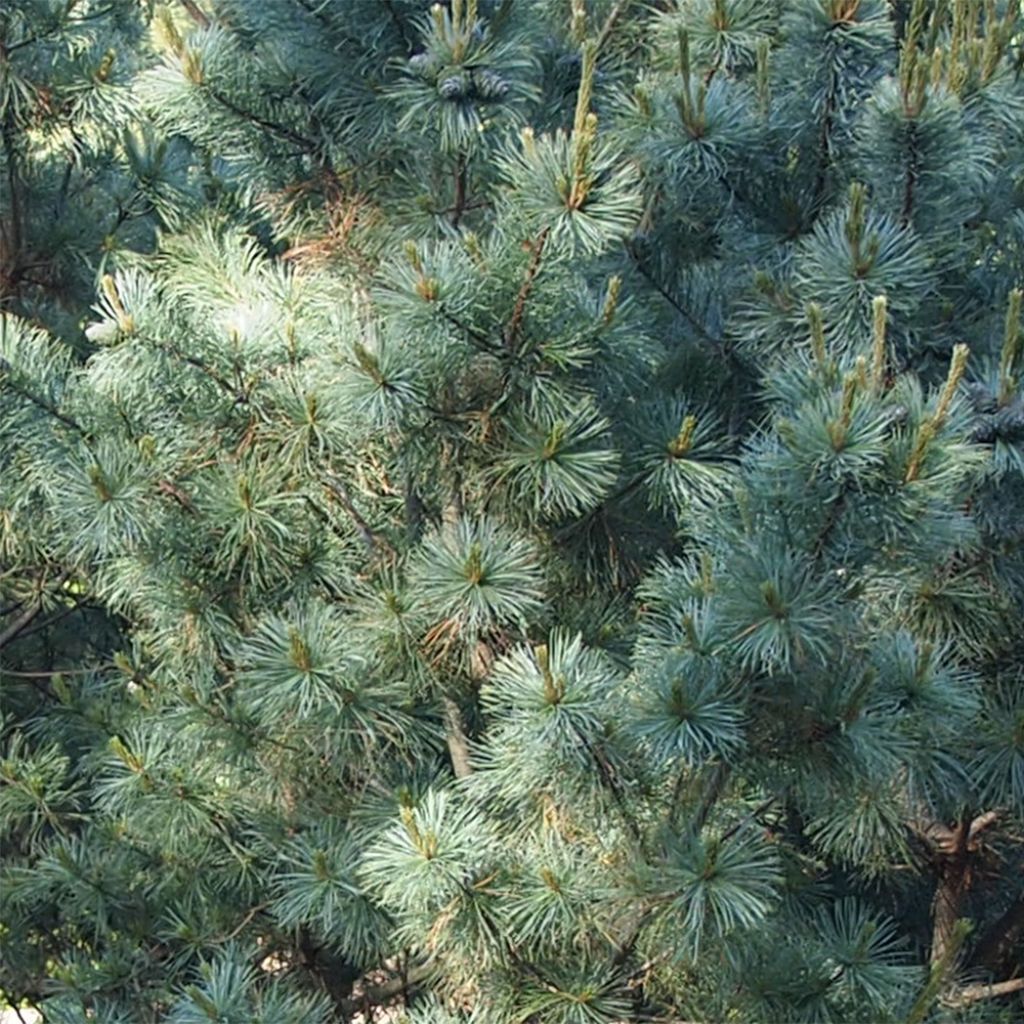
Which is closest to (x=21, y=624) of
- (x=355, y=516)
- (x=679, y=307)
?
(x=355, y=516)

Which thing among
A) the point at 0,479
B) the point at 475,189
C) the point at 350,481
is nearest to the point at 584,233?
the point at 475,189

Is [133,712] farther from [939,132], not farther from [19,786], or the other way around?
[939,132]

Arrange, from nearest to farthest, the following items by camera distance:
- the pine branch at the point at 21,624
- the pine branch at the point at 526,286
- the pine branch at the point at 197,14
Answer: the pine branch at the point at 526,286, the pine branch at the point at 197,14, the pine branch at the point at 21,624

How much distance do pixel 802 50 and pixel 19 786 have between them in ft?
8.63

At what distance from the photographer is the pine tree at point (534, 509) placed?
10.7 ft

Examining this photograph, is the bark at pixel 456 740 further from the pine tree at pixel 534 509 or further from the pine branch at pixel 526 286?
the pine branch at pixel 526 286

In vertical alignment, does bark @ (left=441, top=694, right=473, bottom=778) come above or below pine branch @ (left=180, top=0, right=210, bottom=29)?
below

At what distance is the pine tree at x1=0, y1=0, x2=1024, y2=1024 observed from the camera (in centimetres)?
325

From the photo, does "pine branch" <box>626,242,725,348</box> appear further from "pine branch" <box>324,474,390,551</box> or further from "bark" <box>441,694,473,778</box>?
A: "bark" <box>441,694,473,778</box>

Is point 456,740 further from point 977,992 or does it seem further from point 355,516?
point 977,992

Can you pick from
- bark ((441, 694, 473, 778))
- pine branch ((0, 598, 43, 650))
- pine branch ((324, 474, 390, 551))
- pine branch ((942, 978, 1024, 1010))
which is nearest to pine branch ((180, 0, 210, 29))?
pine branch ((324, 474, 390, 551))

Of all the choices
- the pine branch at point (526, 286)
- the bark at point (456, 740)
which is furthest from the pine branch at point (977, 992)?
the pine branch at point (526, 286)

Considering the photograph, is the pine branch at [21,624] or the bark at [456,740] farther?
the pine branch at [21,624]

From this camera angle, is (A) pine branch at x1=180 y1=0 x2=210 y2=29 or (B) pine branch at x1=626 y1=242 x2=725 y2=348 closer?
(B) pine branch at x1=626 y1=242 x2=725 y2=348
